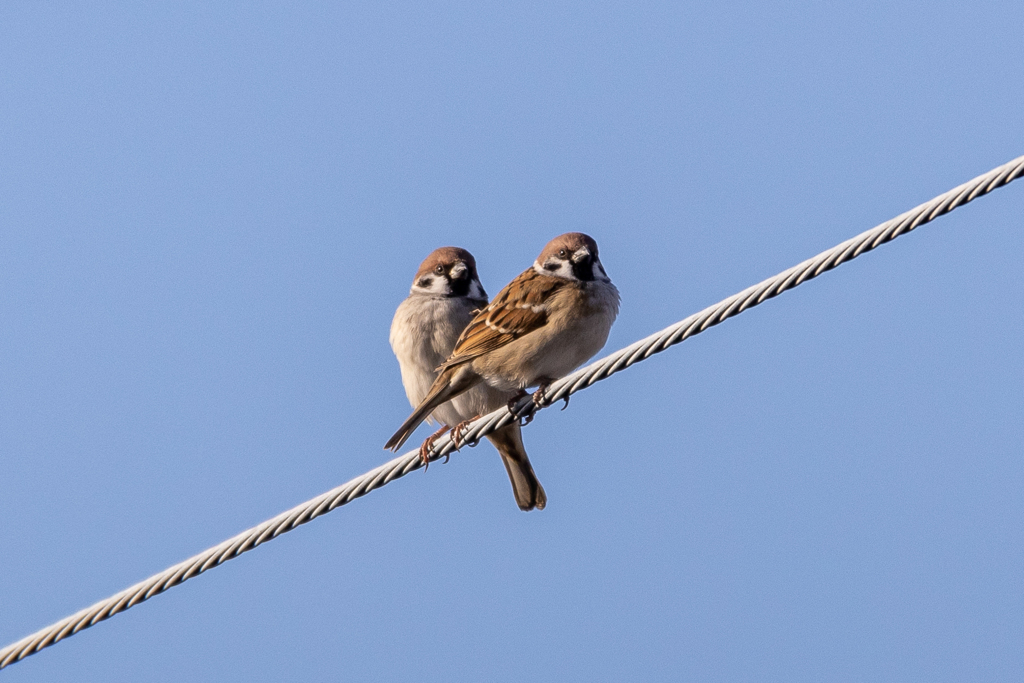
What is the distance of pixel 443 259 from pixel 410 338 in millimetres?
682

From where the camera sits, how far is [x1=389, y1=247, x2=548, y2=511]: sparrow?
25.6 ft

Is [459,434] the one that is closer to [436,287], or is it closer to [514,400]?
[514,400]

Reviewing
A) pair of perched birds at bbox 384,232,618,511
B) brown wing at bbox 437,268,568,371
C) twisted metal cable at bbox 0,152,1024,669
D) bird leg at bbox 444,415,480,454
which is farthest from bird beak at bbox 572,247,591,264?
twisted metal cable at bbox 0,152,1024,669

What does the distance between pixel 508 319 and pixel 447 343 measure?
1.07 metres

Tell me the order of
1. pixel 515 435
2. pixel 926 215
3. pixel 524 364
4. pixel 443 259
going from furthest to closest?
pixel 443 259 < pixel 515 435 < pixel 524 364 < pixel 926 215

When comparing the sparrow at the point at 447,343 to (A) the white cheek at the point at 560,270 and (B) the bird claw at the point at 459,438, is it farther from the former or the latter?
(A) the white cheek at the point at 560,270

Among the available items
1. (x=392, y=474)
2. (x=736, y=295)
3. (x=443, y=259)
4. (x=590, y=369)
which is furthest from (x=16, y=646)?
(x=443, y=259)

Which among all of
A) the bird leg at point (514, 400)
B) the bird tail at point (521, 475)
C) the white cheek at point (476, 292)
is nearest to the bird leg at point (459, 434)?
the bird leg at point (514, 400)

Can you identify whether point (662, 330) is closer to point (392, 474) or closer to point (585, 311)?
point (392, 474)

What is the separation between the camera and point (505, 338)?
7.07 metres

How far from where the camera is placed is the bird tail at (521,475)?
26.1 ft

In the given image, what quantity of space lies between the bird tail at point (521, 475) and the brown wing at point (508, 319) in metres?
0.91

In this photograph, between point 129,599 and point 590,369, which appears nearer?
point 129,599

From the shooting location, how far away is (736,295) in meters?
4.64
